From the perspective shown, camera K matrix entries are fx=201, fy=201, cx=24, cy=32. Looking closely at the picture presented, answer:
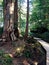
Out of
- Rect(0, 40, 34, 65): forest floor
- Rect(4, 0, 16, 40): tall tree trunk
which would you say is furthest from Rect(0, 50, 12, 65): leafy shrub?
Rect(4, 0, 16, 40): tall tree trunk

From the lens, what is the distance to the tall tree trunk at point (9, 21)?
12186mm

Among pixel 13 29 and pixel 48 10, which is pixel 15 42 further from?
pixel 48 10

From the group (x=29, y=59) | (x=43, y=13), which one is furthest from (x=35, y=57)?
(x=43, y=13)

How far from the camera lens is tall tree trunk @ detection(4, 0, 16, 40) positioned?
1219 cm

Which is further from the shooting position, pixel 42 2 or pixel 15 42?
pixel 42 2

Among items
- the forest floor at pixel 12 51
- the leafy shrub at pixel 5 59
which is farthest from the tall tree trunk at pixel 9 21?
the leafy shrub at pixel 5 59

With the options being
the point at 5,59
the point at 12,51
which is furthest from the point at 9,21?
the point at 5,59

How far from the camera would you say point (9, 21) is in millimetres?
12398

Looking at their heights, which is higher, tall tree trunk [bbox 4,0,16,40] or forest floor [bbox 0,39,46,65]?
tall tree trunk [bbox 4,0,16,40]

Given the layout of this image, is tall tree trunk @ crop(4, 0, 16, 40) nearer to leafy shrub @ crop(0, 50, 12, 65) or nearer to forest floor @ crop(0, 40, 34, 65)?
forest floor @ crop(0, 40, 34, 65)

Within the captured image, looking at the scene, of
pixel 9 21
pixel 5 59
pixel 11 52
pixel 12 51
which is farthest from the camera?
pixel 9 21

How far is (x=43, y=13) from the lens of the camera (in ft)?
85.1

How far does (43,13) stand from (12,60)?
54.6ft

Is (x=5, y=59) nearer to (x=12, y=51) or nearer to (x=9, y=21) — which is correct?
(x=12, y=51)
